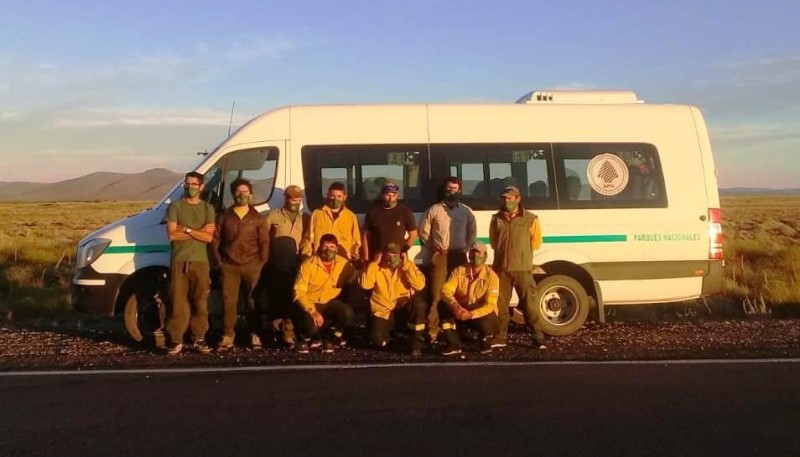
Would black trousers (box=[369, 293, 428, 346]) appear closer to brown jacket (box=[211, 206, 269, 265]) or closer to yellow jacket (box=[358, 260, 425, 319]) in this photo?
yellow jacket (box=[358, 260, 425, 319])

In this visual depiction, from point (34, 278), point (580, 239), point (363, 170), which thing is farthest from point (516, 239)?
point (34, 278)

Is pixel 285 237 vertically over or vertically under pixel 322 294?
over

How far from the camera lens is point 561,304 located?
31.0ft

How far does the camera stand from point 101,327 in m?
10.9

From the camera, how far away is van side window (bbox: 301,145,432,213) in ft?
30.2

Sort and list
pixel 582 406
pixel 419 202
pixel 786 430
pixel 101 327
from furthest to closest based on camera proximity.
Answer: pixel 101 327 < pixel 419 202 < pixel 582 406 < pixel 786 430

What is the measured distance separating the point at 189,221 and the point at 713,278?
5848mm

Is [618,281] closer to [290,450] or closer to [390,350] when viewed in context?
[390,350]

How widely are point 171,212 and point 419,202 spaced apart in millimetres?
2713

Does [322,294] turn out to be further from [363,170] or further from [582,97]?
[582,97]

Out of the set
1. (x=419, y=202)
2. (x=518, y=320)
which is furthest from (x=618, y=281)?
(x=419, y=202)

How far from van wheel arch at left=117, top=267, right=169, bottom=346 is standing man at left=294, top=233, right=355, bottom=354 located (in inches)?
61.8

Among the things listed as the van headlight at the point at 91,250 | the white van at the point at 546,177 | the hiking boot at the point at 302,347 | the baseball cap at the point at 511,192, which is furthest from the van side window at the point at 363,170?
the van headlight at the point at 91,250

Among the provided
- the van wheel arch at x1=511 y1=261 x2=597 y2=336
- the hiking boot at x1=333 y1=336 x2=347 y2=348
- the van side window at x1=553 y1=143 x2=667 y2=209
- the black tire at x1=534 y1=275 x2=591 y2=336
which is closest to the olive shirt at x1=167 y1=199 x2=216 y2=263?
the hiking boot at x1=333 y1=336 x2=347 y2=348
